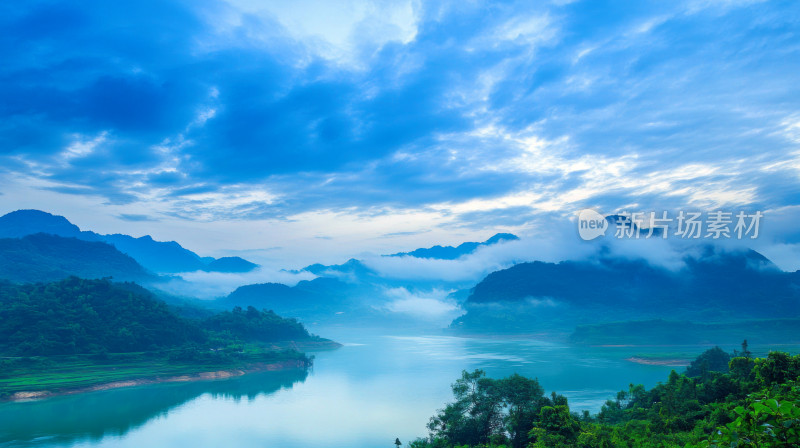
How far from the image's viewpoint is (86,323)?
160 ft

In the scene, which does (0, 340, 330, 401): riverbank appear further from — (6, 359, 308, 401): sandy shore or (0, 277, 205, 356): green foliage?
(0, 277, 205, 356): green foliage

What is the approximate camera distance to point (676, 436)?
1160 cm

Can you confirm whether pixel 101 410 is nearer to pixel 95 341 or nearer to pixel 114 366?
pixel 114 366

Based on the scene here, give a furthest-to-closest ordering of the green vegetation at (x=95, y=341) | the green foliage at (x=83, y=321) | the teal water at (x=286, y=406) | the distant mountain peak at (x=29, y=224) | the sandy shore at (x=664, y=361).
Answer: the distant mountain peak at (x=29, y=224) < the sandy shore at (x=664, y=361) < the green foliage at (x=83, y=321) < the green vegetation at (x=95, y=341) < the teal water at (x=286, y=406)

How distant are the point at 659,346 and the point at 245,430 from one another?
7454 centimetres

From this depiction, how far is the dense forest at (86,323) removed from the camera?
43.9m

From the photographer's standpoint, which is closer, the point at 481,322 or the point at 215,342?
the point at 215,342

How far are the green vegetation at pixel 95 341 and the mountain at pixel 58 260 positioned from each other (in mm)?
34271

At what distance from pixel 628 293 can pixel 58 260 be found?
14654cm

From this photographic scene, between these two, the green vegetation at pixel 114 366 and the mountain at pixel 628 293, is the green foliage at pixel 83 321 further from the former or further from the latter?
the mountain at pixel 628 293

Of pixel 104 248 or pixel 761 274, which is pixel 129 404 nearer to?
pixel 104 248

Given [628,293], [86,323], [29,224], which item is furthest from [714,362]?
[29,224]

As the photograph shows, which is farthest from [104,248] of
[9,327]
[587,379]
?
[587,379]

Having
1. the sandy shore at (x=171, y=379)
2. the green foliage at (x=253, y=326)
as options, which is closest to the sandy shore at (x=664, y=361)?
the sandy shore at (x=171, y=379)
